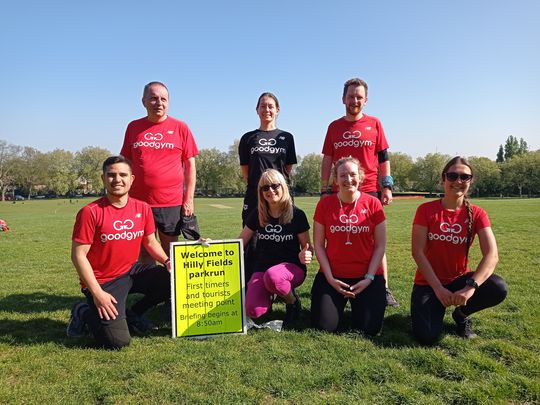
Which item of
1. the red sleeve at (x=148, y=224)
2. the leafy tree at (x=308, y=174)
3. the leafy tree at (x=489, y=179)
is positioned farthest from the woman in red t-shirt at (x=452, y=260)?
the leafy tree at (x=308, y=174)

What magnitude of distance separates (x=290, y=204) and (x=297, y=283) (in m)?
1.03

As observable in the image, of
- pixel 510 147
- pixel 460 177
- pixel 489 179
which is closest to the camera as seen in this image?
pixel 460 177

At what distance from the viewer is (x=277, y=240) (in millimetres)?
5223

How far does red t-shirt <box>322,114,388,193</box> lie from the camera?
5.67 metres

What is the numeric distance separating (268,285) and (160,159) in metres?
2.24

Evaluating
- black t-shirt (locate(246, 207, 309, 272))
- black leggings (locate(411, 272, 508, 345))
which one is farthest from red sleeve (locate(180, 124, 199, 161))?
black leggings (locate(411, 272, 508, 345))

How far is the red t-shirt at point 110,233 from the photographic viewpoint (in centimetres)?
430

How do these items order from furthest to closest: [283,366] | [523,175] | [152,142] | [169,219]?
[523,175]
[169,219]
[152,142]
[283,366]

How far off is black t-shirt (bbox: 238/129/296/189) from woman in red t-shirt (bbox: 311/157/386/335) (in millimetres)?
1098

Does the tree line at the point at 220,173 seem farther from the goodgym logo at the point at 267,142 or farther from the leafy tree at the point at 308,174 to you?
the goodgym logo at the point at 267,142

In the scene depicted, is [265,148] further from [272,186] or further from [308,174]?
[308,174]

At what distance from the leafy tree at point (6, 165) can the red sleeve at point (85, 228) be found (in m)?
95.7

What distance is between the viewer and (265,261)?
207 inches

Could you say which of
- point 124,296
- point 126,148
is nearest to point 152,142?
point 126,148
